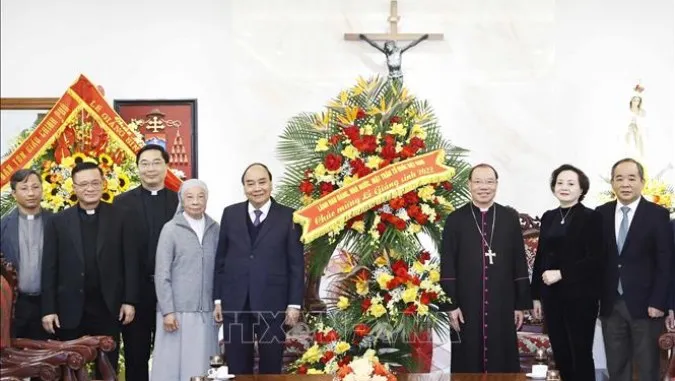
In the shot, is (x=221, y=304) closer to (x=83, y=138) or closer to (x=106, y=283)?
(x=106, y=283)

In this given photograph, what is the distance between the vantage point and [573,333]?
4.79 m

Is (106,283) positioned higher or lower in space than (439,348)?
higher

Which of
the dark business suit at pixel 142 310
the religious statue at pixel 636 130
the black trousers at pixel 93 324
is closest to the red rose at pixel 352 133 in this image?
the dark business suit at pixel 142 310

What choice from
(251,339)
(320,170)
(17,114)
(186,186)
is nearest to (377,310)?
(251,339)

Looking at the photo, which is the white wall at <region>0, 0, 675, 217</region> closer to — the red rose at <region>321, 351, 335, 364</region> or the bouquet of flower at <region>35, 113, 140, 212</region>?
the bouquet of flower at <region>35, 113, 140, 212</region>

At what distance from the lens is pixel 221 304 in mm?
4809

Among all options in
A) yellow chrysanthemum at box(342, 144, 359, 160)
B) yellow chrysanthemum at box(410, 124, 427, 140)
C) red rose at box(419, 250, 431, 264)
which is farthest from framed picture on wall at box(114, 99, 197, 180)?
red rose at box(419, 250, 431, 264)

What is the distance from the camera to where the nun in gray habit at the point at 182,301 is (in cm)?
475

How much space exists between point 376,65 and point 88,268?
3018mm

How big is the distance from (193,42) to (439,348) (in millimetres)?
2870

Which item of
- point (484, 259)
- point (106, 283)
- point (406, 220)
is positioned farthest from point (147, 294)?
point (484, 259)

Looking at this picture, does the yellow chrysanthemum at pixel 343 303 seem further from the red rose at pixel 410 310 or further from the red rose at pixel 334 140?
the red rose at pixel 334 140

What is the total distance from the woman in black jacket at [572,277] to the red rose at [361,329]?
0.95 meters

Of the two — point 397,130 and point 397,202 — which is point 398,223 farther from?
point 397,130
